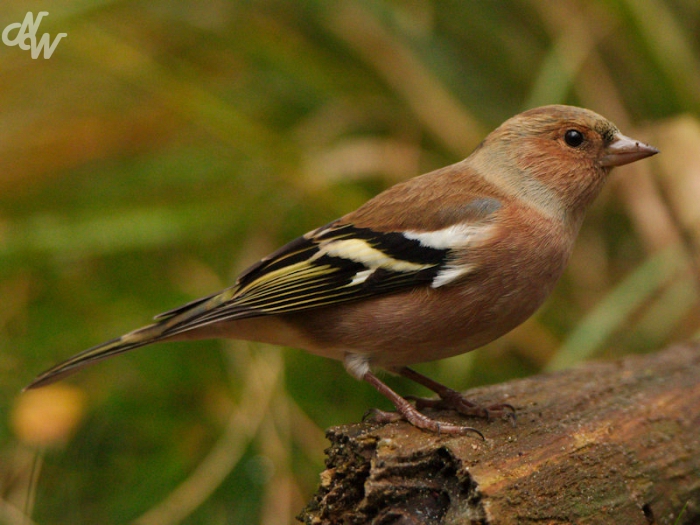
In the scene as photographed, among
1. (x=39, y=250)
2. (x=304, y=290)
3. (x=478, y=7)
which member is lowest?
(x=304, y=290)

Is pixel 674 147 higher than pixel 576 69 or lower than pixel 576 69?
lower

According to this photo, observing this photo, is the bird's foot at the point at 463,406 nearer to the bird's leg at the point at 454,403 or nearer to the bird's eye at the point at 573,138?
the bird's leg at the point at 454,403

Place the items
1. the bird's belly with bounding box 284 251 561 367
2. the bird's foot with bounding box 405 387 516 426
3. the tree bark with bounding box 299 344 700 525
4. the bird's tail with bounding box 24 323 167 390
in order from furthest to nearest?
the bird's tail with bounding box 24 323 167 390 → the bird's foot with bounding box 405 387 516 426 → the bird's belly with bounding box 284 251 561 367 → the tree bark with bounding box 299 344 700 525

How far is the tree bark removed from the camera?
2.05 m

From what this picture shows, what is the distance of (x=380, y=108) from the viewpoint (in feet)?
17.8

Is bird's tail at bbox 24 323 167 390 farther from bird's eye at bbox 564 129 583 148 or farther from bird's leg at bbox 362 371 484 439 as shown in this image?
bird's eye at bbox 564 129 583 148

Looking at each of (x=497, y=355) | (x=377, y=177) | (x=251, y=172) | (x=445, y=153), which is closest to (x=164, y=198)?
(x=251, y=172)

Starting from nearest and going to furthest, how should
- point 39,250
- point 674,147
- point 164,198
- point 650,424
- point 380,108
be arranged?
point 650,424, point 39,250, point 674,147, point 164,198, point 380,108

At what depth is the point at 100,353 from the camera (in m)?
2.69

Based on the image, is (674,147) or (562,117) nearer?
(562,117)

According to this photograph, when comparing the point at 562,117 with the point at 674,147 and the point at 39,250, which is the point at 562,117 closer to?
the point at 674,147

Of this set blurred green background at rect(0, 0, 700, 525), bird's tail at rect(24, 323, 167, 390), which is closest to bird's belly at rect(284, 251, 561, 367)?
bird's tail at rect(24, 323, 167, 390)

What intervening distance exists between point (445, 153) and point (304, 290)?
9.11ft

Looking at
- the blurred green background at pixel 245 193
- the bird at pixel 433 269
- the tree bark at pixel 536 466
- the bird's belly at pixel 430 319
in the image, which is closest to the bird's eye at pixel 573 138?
the bird at pixel 433 269
